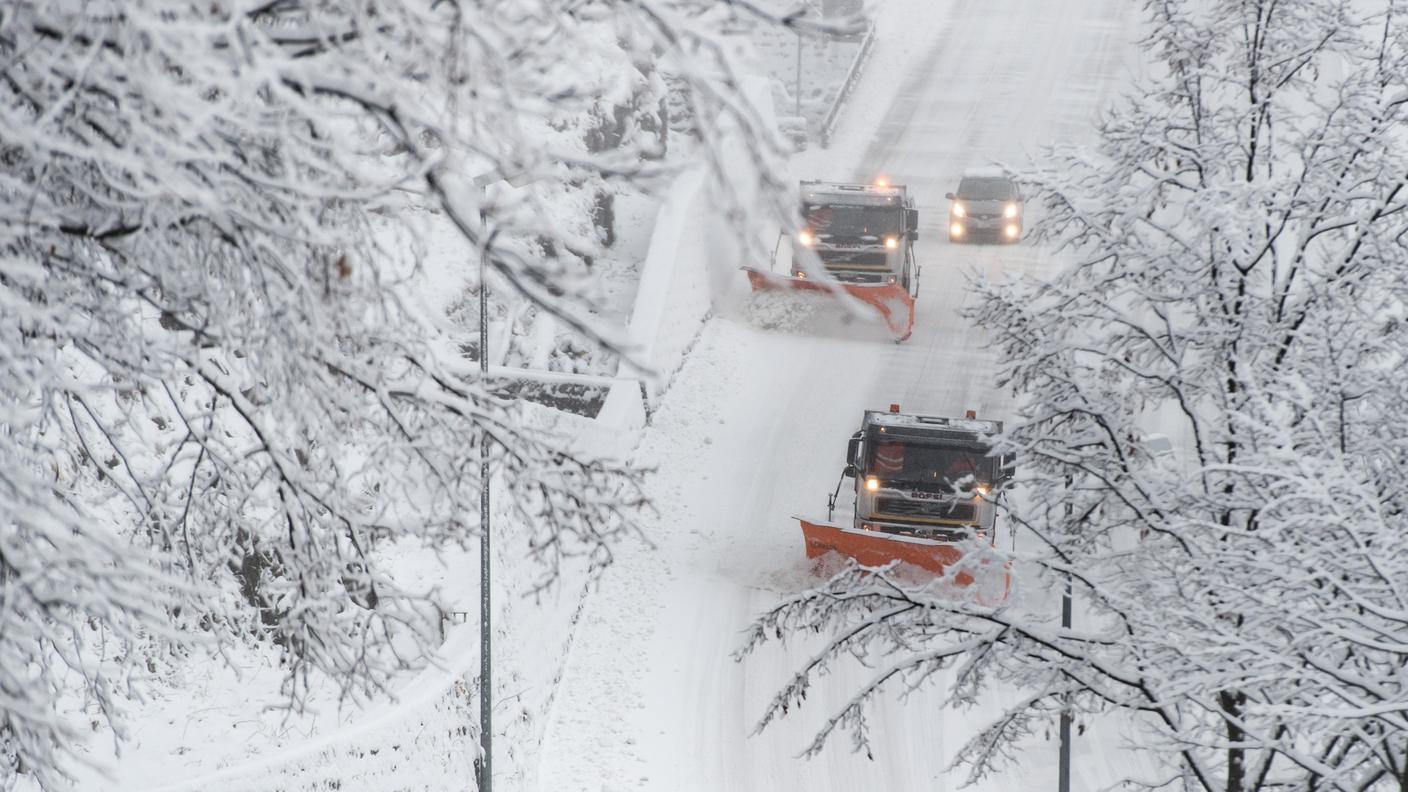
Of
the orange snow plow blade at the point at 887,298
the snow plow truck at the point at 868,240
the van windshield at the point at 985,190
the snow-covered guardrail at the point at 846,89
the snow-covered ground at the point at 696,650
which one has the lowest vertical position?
the snow-covered ground at the point at 696,650

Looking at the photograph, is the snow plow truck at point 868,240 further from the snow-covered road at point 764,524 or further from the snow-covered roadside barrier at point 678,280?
the snow-covered roadside barrier at point 678,280

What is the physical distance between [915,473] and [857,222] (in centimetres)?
720

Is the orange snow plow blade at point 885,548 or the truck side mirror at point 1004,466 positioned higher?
the truck side mirror at point 1004,466

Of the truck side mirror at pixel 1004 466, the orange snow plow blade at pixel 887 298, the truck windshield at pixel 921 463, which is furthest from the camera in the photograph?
the orange snow plow blade at pixel 887 298

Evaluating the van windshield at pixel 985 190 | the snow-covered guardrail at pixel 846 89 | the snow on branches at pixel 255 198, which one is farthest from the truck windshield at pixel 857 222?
the snow on branches at pixel 255 198

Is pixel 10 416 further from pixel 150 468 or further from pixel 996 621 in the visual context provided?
pixel 150 468

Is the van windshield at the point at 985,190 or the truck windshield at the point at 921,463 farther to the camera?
the van windshield at the point at 985,190

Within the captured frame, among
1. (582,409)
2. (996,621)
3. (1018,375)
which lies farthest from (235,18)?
(582,409)

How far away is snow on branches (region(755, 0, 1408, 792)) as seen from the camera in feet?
28.3

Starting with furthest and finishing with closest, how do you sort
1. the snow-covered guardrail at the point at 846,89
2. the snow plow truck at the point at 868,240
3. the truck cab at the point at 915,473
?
the snow-covered guardrail at the point at 846,89
the snow plow truck at the point at 868,240
the truck cab at the point at 915,473

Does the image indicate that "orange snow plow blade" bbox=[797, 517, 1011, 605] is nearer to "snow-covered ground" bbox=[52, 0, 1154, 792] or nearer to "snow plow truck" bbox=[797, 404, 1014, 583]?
"snow plow truck" bbox=[797, 404, 1014, 583]

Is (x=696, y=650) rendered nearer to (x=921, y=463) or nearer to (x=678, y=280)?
(x=921, y=463)

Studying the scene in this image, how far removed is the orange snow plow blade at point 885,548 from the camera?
63.2 ft

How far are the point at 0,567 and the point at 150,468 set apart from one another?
14169 millimetres
